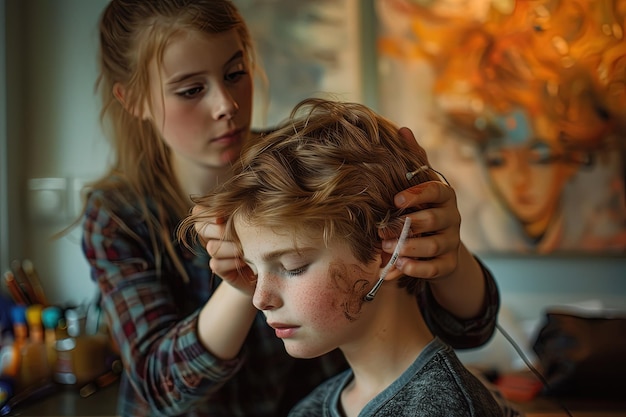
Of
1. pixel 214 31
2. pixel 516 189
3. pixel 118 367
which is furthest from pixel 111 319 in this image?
pixel 516 189

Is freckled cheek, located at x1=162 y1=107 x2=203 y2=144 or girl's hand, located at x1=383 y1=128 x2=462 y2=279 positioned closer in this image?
girl's hand, located at x1=383 y1=128 x2=462 y2=279

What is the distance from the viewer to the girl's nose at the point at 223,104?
71 centimetres

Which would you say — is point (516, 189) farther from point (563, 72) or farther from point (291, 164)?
point (291, 164)

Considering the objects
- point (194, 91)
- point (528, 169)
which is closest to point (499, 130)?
point (528, 169)

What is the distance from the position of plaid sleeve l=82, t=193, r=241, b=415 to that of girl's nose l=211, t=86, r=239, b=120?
0.20 m

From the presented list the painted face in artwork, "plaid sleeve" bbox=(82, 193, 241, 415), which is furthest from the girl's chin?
the painted face in artwork

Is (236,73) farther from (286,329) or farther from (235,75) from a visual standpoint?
(286,329)

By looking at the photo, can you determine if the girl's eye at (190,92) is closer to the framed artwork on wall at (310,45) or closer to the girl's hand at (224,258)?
the girl's hand at (224,258)

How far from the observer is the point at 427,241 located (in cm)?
61

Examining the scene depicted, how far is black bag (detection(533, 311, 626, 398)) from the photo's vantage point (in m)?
1.29

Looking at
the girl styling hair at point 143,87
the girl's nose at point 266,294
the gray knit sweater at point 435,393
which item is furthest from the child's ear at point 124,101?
the gray knit sweater at point 435,393

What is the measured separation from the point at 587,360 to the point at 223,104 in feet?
2.99

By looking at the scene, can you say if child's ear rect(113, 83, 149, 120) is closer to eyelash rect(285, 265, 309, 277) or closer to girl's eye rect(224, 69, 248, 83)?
girl's eye rect(224, 69, 248, 83)

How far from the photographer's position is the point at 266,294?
0.61 meters
